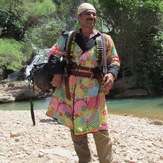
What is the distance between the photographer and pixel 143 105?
1380cm

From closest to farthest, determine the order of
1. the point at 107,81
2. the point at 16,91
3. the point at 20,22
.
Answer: the point at 107,81
the point at 16,91
the point at 20,22

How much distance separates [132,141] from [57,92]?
2.30 meters

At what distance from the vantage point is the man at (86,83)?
294cm

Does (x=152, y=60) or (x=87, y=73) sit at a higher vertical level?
(x=152, y=60)

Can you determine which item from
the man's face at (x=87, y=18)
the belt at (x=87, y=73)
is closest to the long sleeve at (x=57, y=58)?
the belt at (x=87, y=73)

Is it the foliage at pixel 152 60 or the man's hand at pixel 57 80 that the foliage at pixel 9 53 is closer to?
the foliage at pixel 152 60

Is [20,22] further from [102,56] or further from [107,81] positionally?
[107,81]

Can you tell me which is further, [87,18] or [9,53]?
[9,53]

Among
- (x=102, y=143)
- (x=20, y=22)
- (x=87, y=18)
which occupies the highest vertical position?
(x=20, y=22)

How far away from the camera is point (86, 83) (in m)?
2.96

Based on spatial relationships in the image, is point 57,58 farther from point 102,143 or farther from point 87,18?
point 102,143

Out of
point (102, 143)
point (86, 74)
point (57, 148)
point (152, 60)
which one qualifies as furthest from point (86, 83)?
point (152, 60)

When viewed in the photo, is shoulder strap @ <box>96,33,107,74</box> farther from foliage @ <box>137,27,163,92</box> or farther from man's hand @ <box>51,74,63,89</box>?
foliage @ <box>137,27,163,92</box>

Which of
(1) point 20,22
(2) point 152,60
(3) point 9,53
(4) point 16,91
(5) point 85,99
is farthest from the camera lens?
(1) point 20,22
